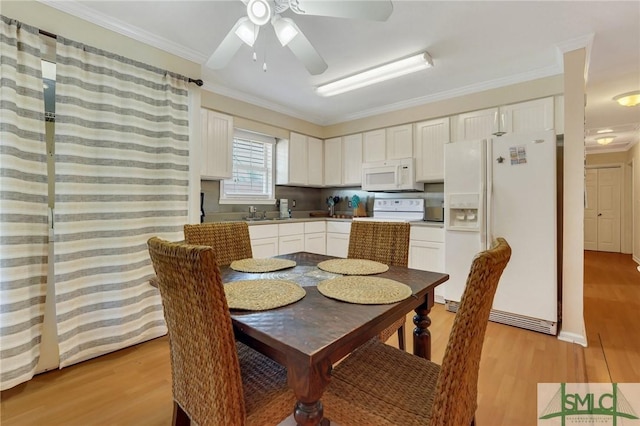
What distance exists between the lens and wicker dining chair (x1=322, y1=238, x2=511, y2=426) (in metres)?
0.77

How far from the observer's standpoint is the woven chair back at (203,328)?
31.4 inches

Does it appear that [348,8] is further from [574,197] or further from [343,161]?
[343,161]

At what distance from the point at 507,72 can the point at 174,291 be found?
11.0 ft

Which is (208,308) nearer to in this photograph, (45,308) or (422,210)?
(45,308)

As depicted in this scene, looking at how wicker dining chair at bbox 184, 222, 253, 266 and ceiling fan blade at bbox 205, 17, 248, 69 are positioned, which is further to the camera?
wicker dining chair at bbox 184, 222, 253, 266

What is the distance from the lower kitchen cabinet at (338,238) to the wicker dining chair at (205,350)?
112 inches

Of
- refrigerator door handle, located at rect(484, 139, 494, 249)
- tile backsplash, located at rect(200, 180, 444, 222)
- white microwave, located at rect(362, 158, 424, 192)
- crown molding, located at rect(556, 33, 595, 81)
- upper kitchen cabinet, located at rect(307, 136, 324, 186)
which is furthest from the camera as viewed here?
upper kitchen cabinet, located at rect(307, 136, 324, 186)

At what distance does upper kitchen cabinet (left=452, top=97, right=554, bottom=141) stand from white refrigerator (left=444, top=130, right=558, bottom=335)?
1.11 feet

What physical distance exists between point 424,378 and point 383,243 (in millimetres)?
926

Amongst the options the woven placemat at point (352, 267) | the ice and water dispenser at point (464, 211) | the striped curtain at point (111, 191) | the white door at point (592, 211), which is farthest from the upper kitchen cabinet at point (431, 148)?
the white door at point (592, 211)

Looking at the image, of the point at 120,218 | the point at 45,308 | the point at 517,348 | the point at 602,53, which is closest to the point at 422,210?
the point at 517,348

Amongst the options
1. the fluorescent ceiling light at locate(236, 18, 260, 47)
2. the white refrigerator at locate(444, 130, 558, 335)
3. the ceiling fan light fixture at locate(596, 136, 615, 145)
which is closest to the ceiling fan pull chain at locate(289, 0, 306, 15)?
the fluorescent ceiling light at locate(236, 18, 260, 47)

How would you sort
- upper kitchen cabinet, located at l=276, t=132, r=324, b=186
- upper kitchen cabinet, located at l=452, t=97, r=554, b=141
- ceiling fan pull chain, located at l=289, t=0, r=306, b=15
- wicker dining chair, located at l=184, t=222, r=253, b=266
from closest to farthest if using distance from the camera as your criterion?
ceiling fan pull chain, located at l=289, t=0, r=306, b=15 → wicker dining chair, located at l=184, t=222, r=253, b=266 → upper kitchen cabinet, located at l=452, t=97, r=554, b=141 → upper kitchen cabinet, located at l=276, t=132, r=324, b=186

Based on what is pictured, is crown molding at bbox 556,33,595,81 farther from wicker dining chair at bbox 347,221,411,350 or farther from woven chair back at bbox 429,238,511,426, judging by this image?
woven chair back at bbox 429,238,511,426
